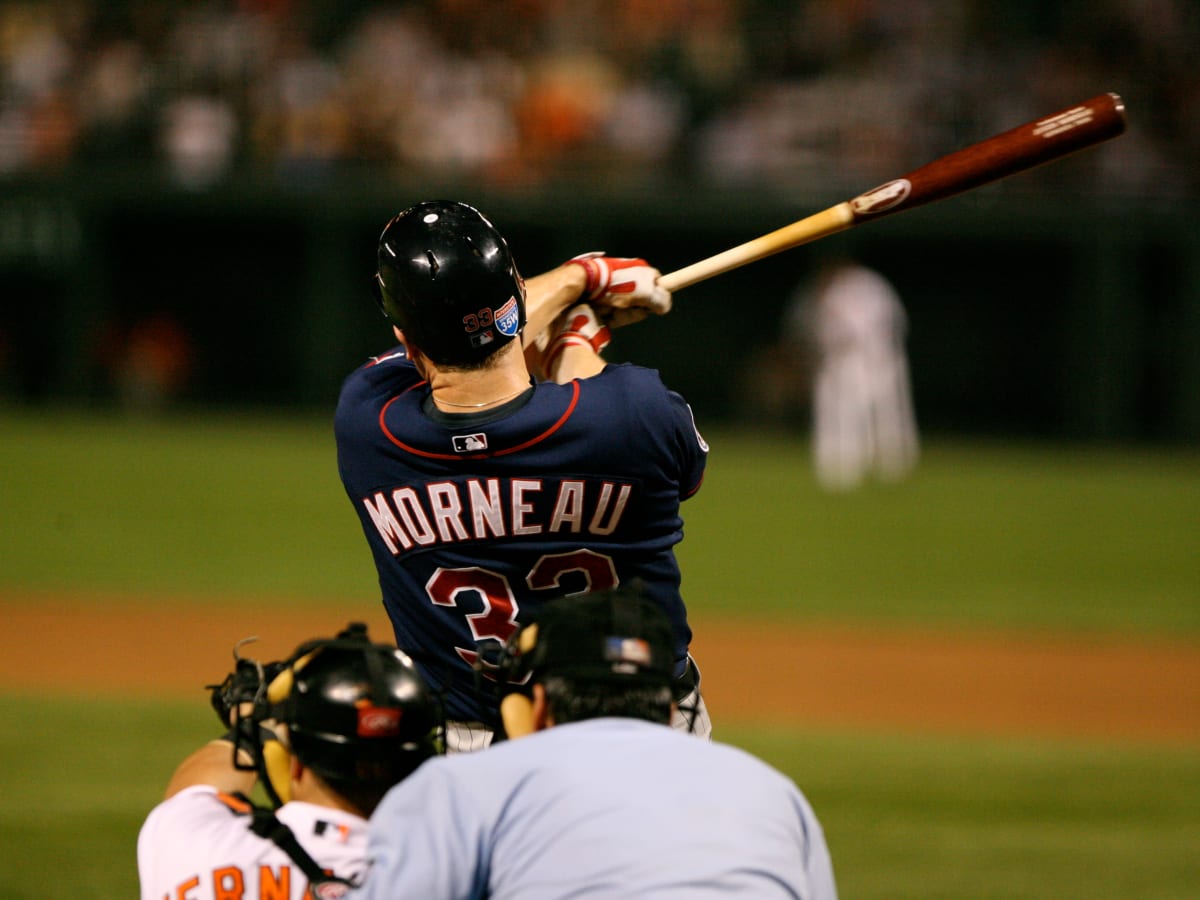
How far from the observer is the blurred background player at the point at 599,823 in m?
2.11

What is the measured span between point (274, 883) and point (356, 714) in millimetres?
305

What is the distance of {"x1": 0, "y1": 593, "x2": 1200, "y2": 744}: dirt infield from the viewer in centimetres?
768

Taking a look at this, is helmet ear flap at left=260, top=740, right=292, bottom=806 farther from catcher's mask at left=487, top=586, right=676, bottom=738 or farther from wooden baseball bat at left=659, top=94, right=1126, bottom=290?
wooden baseball bat at left=659, top=94, right=1126, bottom=290

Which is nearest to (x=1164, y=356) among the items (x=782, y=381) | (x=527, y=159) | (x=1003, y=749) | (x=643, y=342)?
(x=782, y=381)

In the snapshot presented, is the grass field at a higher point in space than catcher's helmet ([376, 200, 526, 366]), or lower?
A: lower

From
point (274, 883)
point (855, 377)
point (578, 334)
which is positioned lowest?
point (855, 377)

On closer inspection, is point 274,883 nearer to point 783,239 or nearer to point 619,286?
point 619,286

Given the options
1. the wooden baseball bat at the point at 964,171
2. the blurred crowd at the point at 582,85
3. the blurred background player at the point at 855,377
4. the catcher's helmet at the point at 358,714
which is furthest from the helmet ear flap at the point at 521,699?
the blurred crowd at the point at 582,85

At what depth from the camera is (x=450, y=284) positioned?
2.86 metres

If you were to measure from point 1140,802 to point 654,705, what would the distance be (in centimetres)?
448

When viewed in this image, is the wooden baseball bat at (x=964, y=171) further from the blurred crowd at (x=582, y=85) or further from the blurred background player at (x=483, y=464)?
the blurred crowd at (x=582, y=85)

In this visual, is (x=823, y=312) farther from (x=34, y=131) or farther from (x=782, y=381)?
(x=34, y=131)

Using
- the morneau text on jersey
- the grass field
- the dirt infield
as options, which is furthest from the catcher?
the dirt infield

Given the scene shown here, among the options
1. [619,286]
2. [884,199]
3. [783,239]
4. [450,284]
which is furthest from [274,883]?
[884,199]
